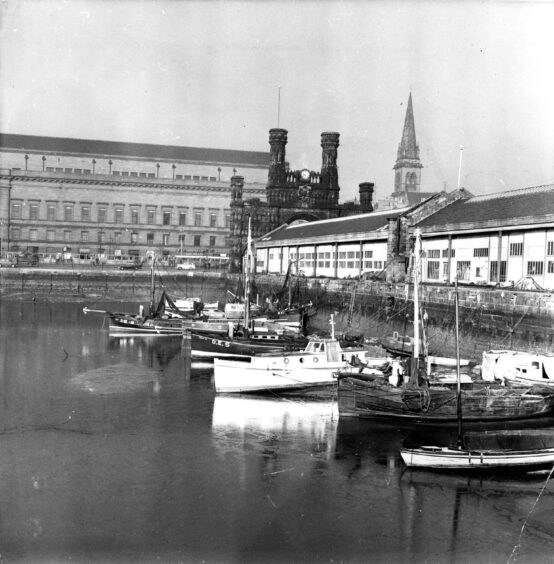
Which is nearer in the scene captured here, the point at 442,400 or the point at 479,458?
the point at 479,458

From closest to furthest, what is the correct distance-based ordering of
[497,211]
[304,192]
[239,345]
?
1. [239,345]
2. [497,211]
3. [304,192]

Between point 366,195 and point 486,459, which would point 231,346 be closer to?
point 486,459

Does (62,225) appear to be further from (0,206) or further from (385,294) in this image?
(385,294)

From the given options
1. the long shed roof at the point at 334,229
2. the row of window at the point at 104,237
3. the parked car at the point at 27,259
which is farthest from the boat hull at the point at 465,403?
the row of window at the point at 104,237

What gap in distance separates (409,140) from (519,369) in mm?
162045

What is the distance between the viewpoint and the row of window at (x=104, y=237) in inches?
4400

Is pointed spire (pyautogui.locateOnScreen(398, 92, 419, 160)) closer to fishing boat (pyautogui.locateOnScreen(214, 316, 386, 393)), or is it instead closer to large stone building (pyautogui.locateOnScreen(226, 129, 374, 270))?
large stone building (pyautogui.locateOnScreen(226, 129, 374, 270))

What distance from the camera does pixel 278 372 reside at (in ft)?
101

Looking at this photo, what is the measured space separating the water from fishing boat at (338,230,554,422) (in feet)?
2.82

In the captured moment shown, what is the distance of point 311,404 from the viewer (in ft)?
97.3

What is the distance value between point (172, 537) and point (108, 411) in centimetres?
1240

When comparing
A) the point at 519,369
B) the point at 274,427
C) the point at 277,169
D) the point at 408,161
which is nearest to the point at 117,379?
the point at 274,427

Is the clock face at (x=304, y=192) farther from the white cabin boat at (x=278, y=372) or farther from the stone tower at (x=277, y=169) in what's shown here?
the white cabin boat at (x=278, y=372)

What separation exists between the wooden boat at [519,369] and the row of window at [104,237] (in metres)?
94.2
